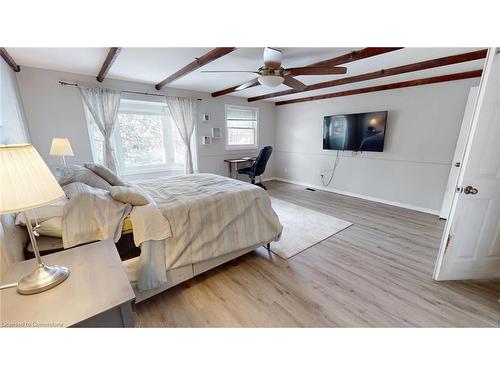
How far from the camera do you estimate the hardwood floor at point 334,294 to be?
1.53 meters

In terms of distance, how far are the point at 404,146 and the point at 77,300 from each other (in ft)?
15.6

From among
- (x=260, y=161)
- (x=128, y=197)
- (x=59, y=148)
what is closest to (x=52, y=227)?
(x=128, y=197)

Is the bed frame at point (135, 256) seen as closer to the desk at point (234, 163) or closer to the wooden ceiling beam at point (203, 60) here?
the wooden ceiling beam at point (203, 60)

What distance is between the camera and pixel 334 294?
1789 millimetres

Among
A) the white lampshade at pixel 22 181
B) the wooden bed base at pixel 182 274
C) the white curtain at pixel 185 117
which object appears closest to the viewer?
the white lampshade at pixel 22 181

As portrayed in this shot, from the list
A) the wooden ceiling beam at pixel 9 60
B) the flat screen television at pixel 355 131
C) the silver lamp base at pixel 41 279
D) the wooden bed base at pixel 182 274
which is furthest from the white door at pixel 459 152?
the wooden ceiling beam at pixel 9 60

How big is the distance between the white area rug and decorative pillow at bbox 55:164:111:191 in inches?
77.1

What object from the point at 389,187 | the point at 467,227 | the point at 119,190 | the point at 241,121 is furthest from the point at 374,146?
the point at 119,190

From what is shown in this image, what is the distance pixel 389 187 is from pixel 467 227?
2.39 m

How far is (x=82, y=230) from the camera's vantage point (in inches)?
54.7

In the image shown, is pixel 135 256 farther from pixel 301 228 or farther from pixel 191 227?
pixel 301 228

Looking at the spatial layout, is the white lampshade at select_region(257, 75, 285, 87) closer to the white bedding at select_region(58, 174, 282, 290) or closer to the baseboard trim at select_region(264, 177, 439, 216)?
the white bedding at select_region(58, 174, 282, 290)

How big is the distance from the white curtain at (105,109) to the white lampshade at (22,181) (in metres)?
3.10
